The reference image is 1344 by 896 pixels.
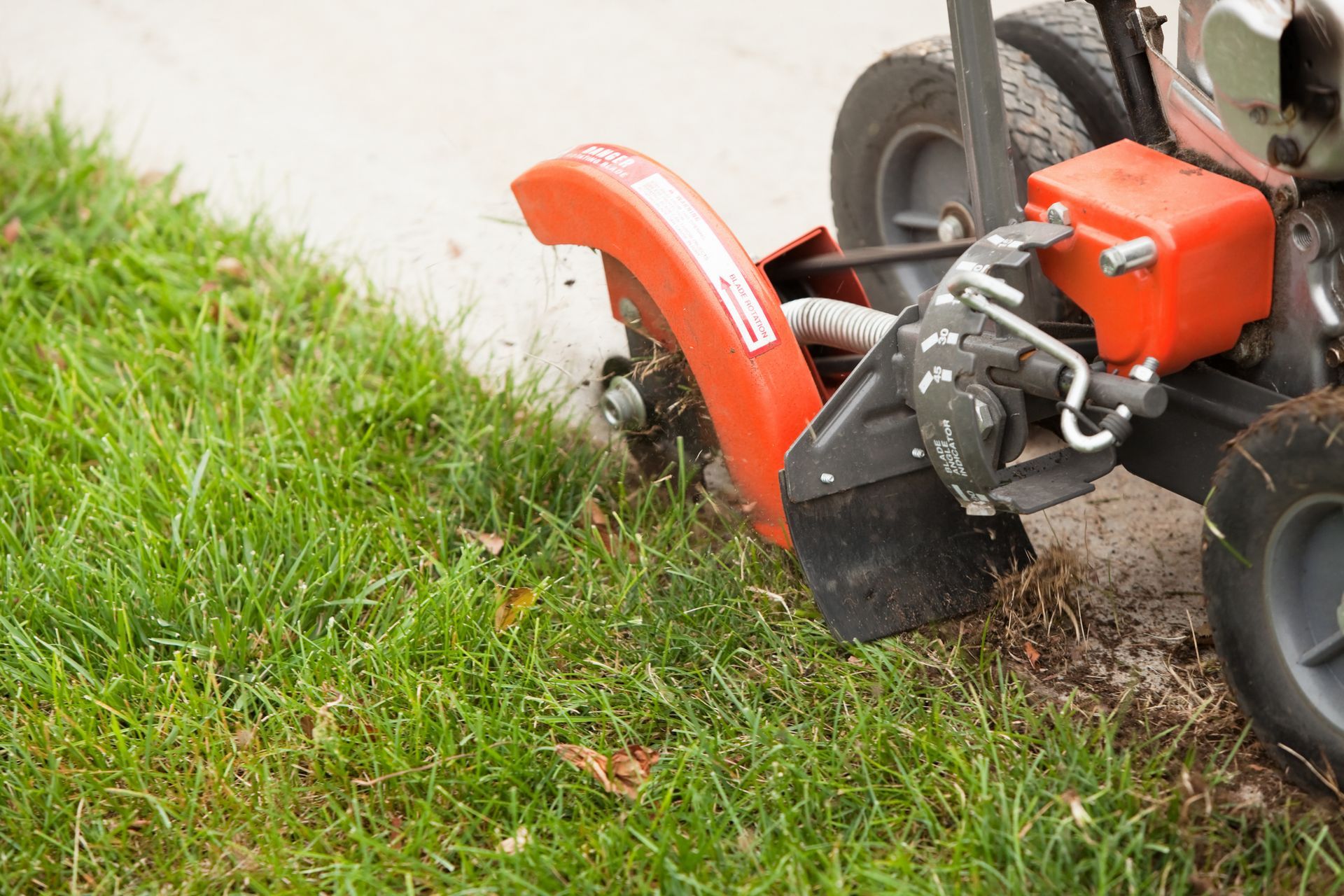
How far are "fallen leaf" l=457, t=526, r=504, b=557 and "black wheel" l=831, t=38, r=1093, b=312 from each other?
883mm

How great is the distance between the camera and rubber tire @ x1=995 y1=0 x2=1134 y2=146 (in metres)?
2.37

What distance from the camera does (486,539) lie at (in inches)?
96.4

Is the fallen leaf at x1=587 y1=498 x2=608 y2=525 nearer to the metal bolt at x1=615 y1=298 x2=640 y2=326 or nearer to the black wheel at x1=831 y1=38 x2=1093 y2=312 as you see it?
the metal bolt at x1=615 y1=298 x2=640 y2=326

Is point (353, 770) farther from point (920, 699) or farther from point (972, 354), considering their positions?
point (972, 354)

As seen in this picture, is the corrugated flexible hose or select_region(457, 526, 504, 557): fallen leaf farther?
select_region(457, 526, 504, 557): fallen leaf

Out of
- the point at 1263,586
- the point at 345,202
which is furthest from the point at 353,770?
the point at 345,202

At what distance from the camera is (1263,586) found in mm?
1628

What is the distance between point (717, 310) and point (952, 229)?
72 centimetres

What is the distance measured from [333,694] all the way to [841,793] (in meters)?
0.82

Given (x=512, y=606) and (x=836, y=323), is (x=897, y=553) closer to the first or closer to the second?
(x=836, y=323)

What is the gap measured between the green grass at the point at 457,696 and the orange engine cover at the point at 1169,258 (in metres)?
0.55

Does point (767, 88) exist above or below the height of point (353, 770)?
above

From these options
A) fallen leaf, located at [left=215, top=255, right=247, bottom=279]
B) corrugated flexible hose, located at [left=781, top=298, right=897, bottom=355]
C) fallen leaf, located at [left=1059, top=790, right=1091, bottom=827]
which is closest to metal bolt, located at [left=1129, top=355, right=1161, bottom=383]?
corrugated flexible hose, located at [left=781, top=298, right=897, bottom=355]

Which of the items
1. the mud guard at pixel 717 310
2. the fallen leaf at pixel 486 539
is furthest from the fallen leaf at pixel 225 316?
the mud guard at pixel 717 310
